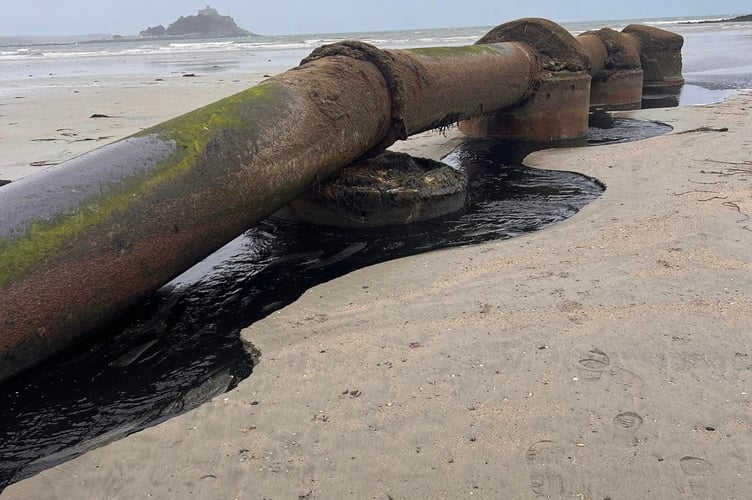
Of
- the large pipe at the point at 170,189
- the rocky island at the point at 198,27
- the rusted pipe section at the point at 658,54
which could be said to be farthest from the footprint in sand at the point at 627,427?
the rocky island at the point at 198,27

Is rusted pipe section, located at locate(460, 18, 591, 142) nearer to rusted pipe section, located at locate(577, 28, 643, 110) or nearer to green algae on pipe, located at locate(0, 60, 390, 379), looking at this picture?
rusted pipe section, located at locate(577, 28, 643, 110)

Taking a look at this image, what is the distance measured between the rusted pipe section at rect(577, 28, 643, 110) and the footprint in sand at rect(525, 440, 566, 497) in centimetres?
918

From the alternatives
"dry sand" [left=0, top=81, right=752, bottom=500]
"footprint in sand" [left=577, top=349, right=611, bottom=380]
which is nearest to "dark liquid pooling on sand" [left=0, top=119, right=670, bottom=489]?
"dry sand" [left=0, top=81, right=752, bottom=500]

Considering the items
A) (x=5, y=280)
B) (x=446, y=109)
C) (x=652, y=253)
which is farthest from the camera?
(x=446, y=109)

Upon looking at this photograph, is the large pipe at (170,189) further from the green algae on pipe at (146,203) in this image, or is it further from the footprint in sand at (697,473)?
the footprint in sand at (697,473)

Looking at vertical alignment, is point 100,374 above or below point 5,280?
below

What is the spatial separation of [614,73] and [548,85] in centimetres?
373

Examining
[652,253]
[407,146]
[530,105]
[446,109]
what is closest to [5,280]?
[652,253]

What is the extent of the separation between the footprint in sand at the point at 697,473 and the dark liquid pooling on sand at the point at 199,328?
1.73 meters

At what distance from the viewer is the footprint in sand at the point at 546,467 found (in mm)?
1920

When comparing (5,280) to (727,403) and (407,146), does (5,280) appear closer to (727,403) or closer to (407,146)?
(727,403)

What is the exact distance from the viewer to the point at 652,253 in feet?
12.1

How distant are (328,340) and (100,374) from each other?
104 centimetres

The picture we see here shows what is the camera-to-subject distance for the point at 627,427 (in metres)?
2.15
